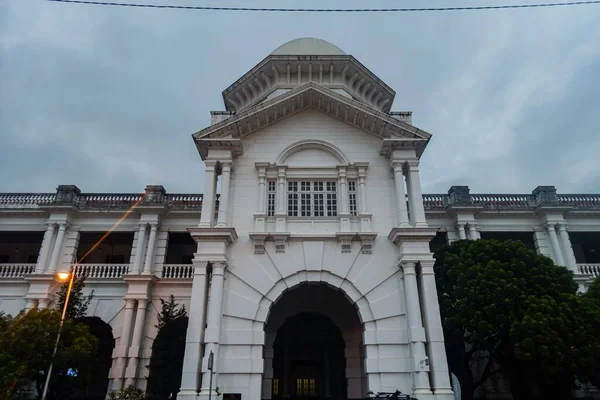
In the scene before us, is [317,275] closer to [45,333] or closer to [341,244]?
[341,244]

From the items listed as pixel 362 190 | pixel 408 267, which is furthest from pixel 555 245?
pixel 362 190

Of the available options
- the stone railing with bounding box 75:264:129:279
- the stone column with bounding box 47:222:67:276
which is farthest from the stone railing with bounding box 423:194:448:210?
the stone column with bounding box 47:222:67:276

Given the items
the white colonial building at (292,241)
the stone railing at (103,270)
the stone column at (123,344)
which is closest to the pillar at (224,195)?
the white colonial building at (292,241)

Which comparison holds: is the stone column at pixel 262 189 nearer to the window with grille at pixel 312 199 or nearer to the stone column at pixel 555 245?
the window with grille at pixel 312 199

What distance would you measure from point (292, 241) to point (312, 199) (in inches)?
97.2

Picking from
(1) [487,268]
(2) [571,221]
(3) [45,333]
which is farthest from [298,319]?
(2) [571,221]

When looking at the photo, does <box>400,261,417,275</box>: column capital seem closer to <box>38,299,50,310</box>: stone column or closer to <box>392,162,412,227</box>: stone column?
<box>392,162,412,227</box>: stone column

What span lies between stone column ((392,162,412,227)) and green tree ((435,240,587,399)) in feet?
12.7

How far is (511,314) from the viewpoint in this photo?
1762 centimetres

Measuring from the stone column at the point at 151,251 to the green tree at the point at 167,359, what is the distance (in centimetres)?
376

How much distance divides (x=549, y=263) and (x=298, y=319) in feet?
44.2

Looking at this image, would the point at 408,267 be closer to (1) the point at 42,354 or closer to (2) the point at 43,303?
(1) the point at 42,354

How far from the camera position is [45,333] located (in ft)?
58.6

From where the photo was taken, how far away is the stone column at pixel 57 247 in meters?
23.5
